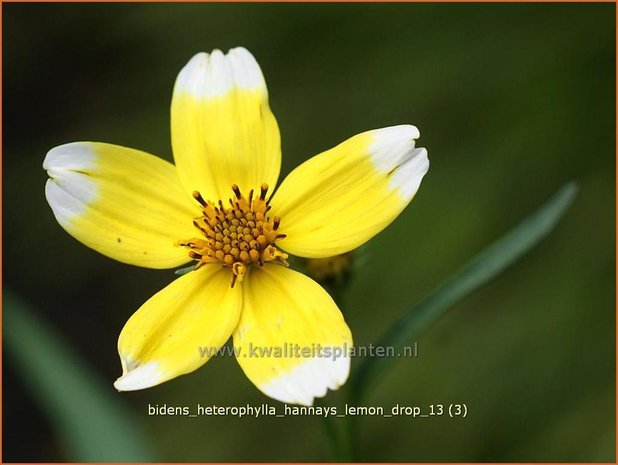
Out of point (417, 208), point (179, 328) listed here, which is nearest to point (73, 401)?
point (179, 328)

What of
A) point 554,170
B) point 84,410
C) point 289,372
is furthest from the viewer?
point 554,170

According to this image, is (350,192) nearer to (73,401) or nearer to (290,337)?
(290,337)

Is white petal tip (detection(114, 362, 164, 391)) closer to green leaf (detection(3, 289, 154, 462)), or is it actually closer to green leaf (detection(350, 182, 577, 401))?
green leaf (detection(350, 182, 577, 401))

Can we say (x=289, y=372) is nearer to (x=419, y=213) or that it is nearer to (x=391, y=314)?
(x=391, y=314)

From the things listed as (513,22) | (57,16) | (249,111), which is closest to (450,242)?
(513,22)

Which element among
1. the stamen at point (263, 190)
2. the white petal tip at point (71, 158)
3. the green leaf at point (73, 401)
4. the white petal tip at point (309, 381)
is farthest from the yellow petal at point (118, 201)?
the green leaf at point (73, 401)

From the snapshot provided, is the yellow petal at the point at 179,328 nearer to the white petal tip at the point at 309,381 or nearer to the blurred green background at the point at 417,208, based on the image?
the white petal tip at the point at 309,381

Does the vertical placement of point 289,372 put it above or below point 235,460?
above
